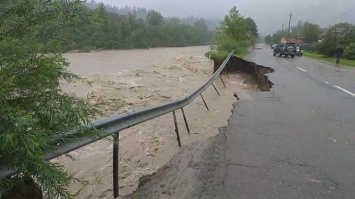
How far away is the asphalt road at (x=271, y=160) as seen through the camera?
12.3 ft

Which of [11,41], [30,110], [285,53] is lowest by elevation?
[285,53]

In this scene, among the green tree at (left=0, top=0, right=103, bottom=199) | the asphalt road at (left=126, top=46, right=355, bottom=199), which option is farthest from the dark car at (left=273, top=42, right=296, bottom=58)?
the green tree at (left=0, top=0, right=103, bottom=199)

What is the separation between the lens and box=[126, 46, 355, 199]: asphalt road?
12.3 ft

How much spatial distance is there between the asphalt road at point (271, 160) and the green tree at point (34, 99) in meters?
1.66

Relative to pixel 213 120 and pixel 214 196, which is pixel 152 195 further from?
pixel 213 120

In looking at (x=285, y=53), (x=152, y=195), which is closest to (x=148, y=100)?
(x=152, y=195)

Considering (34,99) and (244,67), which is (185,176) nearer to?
(34,99)

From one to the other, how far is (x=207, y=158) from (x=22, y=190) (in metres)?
2.82

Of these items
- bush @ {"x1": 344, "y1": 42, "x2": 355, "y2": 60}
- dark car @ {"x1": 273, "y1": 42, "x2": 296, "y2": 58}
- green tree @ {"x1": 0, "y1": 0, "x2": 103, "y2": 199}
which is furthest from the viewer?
dark car @ {"x1": 273, "y1": 42, "x2": 296, "y2": 58}

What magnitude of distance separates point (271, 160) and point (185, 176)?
4.32ft

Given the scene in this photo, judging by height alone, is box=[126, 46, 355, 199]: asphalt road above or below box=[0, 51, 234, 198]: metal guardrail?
below

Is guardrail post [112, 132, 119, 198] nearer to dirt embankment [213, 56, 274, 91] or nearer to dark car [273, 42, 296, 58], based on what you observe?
dirt embankment [213, 56, 274, 91]

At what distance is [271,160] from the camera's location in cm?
472

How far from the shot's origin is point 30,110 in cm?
220
